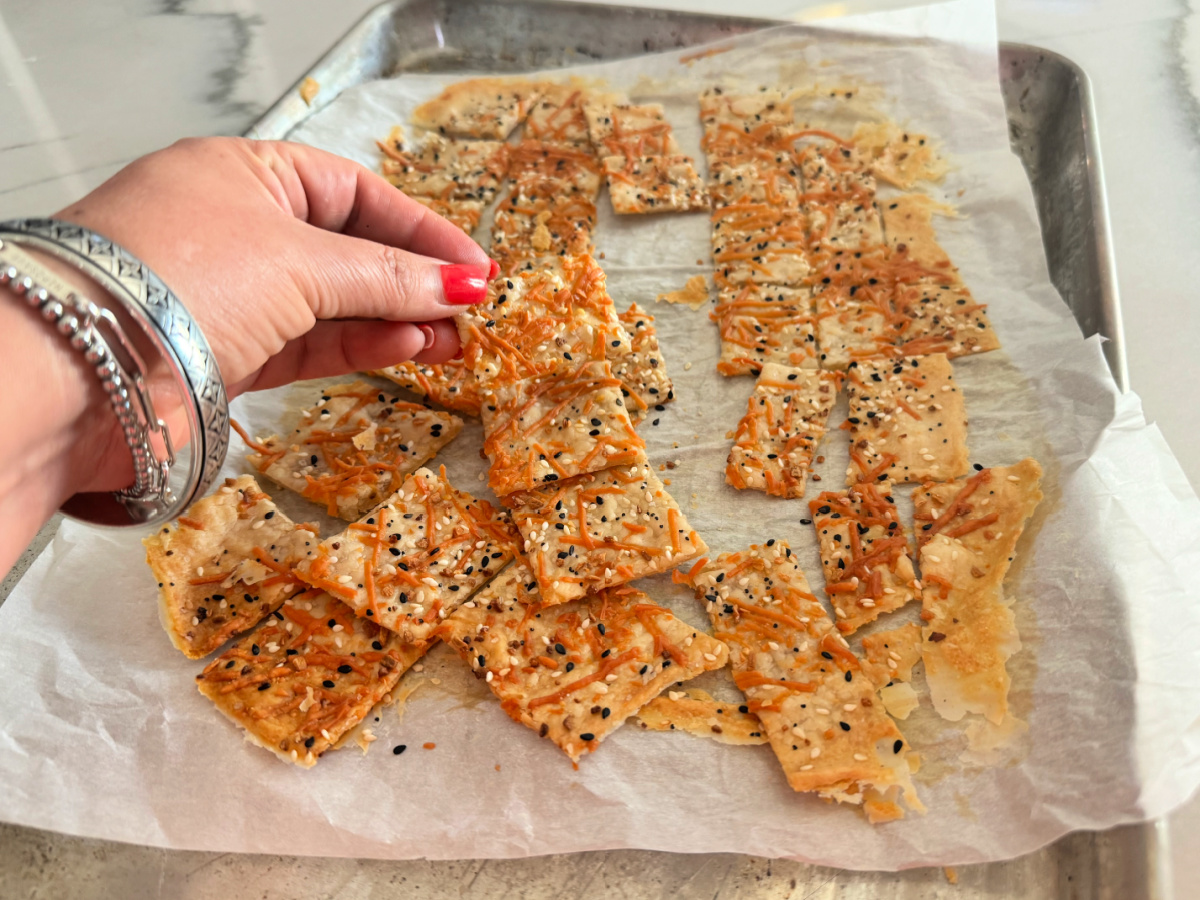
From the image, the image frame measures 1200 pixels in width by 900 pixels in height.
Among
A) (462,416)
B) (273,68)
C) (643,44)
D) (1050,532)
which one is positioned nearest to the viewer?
(1050,532)

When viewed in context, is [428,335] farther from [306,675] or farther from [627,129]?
[627,129]

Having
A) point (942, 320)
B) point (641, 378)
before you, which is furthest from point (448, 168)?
point (942, 320)

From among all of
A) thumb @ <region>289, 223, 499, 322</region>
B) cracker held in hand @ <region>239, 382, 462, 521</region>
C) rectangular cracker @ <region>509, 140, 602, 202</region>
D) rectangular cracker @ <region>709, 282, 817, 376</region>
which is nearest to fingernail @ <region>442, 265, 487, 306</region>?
thumb @ <region>289, 223, 499, 322</region>

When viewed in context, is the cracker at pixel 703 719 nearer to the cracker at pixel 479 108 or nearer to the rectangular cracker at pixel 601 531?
the rectangular cracker at pixel 601 531

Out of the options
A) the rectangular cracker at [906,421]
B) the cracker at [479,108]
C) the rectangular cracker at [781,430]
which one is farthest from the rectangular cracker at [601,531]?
the cracker at [479,108]

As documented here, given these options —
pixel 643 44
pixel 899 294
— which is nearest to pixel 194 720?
pixel 899 294

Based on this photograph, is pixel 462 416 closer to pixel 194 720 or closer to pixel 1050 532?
pixel 194 720

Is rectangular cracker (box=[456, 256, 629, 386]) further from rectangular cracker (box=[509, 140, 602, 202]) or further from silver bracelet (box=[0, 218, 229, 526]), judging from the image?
silver bracelet (box=[0, 218, 229, 526])
